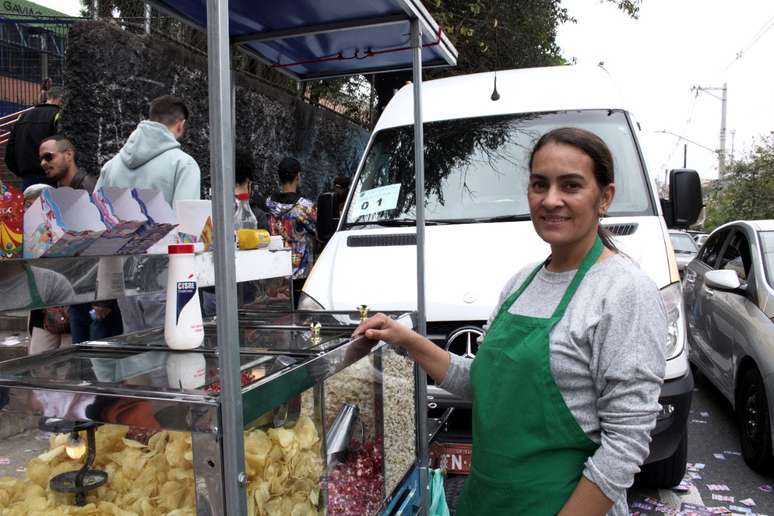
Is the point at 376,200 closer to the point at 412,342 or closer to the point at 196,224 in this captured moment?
the point at 196,224

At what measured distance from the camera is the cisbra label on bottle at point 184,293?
1.74m

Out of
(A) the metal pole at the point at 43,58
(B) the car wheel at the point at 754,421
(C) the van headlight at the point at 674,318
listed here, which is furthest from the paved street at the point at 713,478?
(A) the metal pole at the point at 43,58

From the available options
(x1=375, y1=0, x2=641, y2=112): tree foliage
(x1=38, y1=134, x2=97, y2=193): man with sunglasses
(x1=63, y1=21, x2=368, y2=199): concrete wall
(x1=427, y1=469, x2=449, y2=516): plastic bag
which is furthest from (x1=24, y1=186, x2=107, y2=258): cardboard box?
(x1=375, y1=0, x2=641, y2=112): tree foliage

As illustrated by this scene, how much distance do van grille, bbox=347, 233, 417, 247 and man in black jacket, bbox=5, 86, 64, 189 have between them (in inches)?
117

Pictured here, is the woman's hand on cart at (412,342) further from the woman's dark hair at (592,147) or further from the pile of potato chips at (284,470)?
the woman's dark hair at (592,147)

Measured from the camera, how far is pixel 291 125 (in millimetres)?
10344

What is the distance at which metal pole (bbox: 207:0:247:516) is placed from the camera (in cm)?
122

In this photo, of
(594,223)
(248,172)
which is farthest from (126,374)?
(248,172)

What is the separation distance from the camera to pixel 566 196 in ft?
5.42

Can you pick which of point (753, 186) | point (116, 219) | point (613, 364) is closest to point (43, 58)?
point (116, 219)

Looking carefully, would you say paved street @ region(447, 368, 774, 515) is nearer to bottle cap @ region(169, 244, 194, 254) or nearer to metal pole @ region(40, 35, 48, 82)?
bottle cap @ region(169, 244, 194, 254)

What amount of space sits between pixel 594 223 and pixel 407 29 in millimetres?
1444

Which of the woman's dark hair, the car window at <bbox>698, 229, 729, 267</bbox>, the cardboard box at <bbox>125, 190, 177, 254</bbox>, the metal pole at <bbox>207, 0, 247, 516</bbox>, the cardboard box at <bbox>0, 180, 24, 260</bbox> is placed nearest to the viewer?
the metal pole at <bbox>207, 0, 247, 516</bbox>

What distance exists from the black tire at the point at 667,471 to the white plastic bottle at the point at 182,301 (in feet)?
9.94
